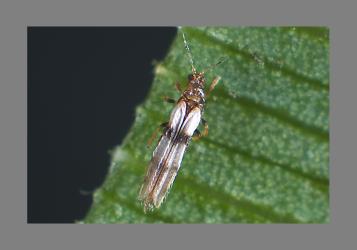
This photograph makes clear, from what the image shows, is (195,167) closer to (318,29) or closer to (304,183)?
(304,183)

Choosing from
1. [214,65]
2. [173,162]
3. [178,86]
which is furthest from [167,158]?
[214,65]

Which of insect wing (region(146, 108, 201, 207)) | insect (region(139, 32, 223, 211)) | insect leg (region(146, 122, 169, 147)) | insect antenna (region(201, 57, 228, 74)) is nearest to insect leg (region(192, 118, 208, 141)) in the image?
insect (region(139, 32, 223, 211))

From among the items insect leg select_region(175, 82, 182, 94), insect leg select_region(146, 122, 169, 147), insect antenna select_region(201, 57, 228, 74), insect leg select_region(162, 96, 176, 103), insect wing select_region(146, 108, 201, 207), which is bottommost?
insect wing select_region(146, 108, 201, 207)

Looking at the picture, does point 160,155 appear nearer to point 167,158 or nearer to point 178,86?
point 167,158

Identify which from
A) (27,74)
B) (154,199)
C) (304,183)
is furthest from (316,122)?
(27,74)

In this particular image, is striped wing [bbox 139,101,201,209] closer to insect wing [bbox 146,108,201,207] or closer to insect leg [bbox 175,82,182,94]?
insect wing [bbox 146,108,201,207]

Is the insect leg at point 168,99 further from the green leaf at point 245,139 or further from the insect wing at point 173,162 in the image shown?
the insect wing at point 173,162

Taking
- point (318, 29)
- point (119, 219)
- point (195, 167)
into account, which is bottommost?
point (119, 219)
